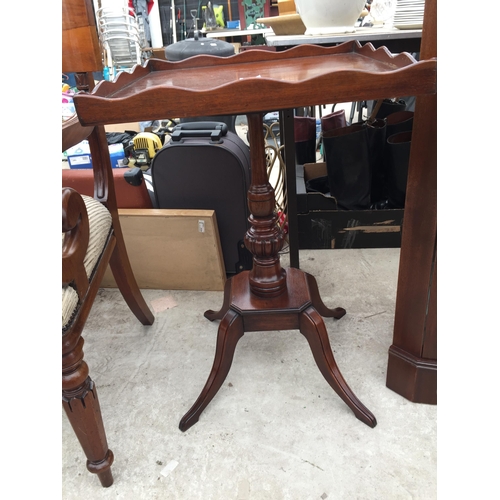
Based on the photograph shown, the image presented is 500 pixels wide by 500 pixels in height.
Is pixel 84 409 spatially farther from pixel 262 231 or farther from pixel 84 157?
pixel 84 157

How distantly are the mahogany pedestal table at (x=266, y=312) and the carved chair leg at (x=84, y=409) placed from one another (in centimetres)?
20

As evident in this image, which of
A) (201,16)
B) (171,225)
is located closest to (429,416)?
(171,225)

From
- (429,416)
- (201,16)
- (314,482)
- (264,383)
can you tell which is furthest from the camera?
(201,16)

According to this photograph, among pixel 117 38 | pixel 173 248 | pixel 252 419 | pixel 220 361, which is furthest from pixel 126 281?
pixel 117 38

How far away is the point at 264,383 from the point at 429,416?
389mm

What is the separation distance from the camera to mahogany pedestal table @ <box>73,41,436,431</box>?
0.55 metres

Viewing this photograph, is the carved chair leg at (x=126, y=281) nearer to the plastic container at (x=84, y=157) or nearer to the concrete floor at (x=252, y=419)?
the concrete floor at (x=252, y=419)

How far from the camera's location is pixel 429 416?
0.93 m

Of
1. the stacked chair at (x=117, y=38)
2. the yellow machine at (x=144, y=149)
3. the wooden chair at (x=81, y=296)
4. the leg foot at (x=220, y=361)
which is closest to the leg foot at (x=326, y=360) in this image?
the leg foot at (x=220, y=361)

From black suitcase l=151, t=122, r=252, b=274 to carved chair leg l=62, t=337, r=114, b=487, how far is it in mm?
662

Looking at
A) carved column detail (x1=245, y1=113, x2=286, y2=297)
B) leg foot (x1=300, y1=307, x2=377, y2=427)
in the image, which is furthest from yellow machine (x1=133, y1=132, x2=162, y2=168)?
leg foot (x1=300, y1=307, x2=377, y2=427)

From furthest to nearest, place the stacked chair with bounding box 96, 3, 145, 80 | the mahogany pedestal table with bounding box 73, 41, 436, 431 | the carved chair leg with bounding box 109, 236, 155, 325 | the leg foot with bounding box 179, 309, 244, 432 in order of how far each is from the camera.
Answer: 1. the stacked chair with bounding box 96, 3, 145, 80
2. the carved chair leg with bounding box 109, 236, 155, 325
3. the leg foot with bounding box 179, 309, 244, 432
4. the mahogany pedestal table with bounding box 73, 41, 436, 431

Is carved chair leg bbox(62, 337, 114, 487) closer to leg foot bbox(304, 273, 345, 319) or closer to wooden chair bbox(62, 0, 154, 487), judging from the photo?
wooden chair bbox(62, 0, 154, 487)

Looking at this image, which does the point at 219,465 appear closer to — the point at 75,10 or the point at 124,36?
the point at 75,10
